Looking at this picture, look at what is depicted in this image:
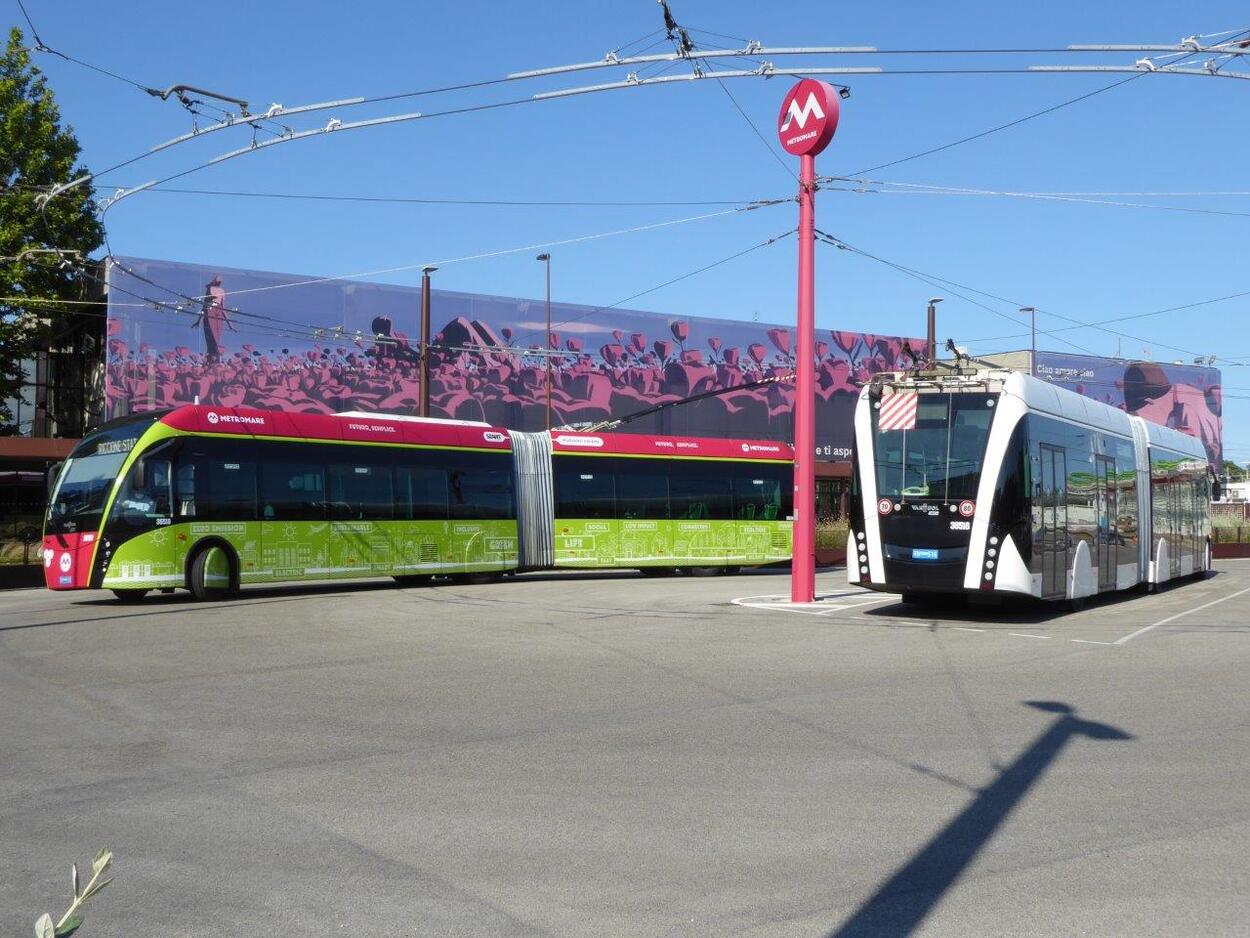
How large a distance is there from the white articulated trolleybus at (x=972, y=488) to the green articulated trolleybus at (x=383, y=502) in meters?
10.6

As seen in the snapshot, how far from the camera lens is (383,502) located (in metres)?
24.5

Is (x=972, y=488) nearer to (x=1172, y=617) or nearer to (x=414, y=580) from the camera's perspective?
(x=1172, y=617)

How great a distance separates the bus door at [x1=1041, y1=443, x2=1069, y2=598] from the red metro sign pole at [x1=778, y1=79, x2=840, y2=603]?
3.82m

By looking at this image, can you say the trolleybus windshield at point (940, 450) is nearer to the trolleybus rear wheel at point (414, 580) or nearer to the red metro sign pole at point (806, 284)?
the red metro sign pole at point (806, 284)

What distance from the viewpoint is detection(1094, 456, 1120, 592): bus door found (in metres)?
20.0

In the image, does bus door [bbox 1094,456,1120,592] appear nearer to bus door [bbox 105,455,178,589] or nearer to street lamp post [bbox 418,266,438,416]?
bus door [bbox 105,455,178,589]

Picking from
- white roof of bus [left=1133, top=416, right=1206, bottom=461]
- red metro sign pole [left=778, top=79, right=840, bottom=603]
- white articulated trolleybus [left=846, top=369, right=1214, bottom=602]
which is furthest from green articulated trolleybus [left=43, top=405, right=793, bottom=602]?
white articulated trolleybus [left=846, top=369, right=1214, bottom=602]

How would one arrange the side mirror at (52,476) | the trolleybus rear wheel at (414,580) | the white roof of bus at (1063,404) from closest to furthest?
the white roof of bus at (1063,404) → the side mirror at (52,476) → the trolleybus rear wheel at (414,580)

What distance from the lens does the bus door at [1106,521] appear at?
20.0 metres

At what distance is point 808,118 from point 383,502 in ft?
35.9

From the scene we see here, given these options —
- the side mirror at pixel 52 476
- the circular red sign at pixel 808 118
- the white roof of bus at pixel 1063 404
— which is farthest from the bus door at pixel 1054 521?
the side mirror at pixel 52 476

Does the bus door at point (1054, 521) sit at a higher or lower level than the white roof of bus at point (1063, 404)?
lower

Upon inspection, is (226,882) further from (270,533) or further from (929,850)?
(270,533)

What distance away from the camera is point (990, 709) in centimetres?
940
